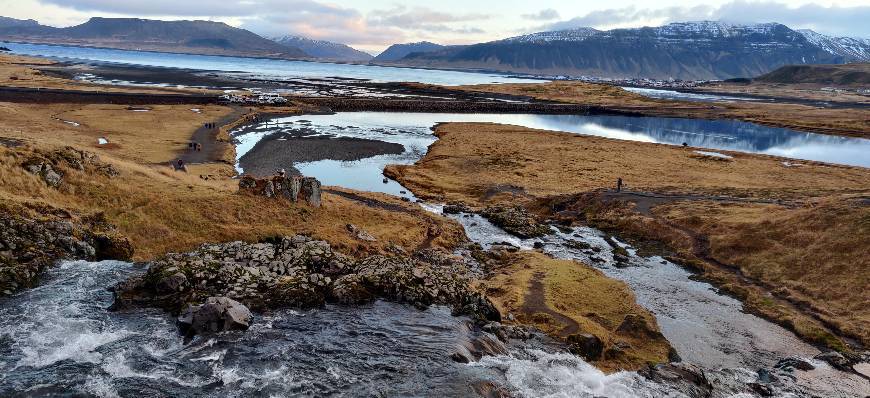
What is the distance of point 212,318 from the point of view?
26.7 m

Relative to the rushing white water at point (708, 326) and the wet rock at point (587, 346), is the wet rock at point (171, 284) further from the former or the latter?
the rushing white water at point (708, 326)

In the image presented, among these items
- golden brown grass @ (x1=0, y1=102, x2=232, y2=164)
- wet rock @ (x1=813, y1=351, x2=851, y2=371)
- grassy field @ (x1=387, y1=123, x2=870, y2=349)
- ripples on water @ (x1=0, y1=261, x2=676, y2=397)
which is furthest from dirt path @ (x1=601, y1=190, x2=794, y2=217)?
golden brown grass @ (x1=0, y1=102, x2=232, y2=164)

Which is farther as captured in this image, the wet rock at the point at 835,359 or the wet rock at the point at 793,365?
the wet rock at the point at 835,359

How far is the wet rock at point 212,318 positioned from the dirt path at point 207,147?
170ft

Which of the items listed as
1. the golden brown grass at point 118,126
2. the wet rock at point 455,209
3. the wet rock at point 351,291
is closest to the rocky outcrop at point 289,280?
the wet rock at point 351,291

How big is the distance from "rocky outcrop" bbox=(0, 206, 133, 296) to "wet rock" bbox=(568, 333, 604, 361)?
27.9 m

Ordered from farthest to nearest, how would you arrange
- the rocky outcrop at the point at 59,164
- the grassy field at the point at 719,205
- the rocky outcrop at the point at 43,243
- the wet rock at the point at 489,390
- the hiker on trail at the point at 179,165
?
the hiker on trail at the point at 179,165 < the grassy field at the point at 719,205 < the rocky outcrop at the point at 59,164 < the rocky outcrop at the point at 43,243 < the wet rock at the point at 489,390

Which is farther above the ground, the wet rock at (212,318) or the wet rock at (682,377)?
the wet rock at (212,318)

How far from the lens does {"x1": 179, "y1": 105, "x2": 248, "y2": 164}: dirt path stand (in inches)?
2995

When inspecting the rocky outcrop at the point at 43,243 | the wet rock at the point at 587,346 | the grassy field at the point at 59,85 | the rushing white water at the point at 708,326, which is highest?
the grassy field at the point at 59,85

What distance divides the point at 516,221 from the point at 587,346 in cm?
2647

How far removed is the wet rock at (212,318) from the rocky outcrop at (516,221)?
99.5 feet

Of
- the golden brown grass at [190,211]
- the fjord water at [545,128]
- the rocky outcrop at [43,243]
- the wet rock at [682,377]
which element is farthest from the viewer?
the fjord water at [545,128]

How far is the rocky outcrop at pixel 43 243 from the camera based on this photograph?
29.1 metres
